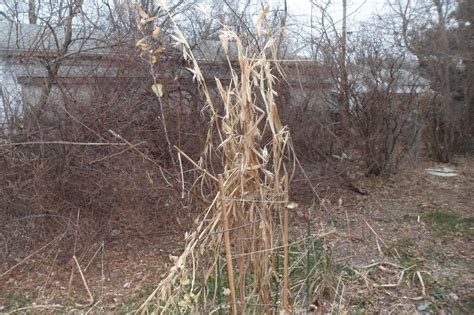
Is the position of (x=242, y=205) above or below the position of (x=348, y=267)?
above

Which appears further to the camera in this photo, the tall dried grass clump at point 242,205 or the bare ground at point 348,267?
the bare ground at point 348,267

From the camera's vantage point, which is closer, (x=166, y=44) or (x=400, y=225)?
(x=400, y=225)

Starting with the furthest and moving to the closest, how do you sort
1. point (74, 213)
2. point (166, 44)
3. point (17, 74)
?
point (166, 44) < point (17, 74) < point (74, 213)

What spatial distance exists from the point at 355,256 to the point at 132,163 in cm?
273

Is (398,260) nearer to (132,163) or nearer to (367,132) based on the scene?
(132,163)

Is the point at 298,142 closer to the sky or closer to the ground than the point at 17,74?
closer to the ground

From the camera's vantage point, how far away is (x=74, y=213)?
5309mm

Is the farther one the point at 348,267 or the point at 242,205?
the point at 348,267

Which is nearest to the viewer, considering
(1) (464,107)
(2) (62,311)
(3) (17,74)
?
(2) (62,311)

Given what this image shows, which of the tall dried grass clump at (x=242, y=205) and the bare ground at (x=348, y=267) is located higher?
the tall dried grass clump at (x=242, y=205)

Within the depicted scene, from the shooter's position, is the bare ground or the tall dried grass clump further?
the bare ground

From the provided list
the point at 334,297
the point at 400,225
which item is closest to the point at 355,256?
the point at 334,297

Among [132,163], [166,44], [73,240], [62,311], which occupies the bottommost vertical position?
[62,311]

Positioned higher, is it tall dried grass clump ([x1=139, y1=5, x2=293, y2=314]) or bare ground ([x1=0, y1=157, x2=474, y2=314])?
tall dried grass clump ([x1=139, y1=5, x2=293, y2=314])
